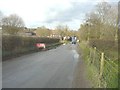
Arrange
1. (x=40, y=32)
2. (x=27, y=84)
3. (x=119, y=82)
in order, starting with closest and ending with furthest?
(x=119, y=82) → (x=27, y=84) → (x=40, y=32)

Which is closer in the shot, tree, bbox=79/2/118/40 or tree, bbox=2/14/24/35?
tree, bbox=79/2/118/40

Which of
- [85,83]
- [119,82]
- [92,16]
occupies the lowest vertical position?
[85,83]

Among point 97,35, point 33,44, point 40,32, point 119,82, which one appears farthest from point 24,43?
point 40,32

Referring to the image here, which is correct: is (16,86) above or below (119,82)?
below

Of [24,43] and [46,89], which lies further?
[24,43]

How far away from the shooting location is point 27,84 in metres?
11.5

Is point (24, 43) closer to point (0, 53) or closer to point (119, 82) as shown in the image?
point (0, 53)

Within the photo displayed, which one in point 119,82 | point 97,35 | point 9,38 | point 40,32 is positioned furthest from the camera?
point 40,32

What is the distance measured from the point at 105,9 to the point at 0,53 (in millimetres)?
28233

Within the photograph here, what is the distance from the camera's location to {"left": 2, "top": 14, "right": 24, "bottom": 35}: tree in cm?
6006

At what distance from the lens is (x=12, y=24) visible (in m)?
Answer: 67.2

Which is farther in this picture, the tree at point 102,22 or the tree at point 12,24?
the tree at point 12,24

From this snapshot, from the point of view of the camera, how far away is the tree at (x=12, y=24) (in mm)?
60056

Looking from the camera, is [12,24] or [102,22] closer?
[102,22]
